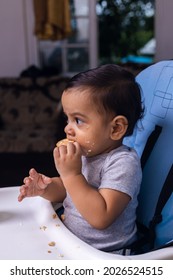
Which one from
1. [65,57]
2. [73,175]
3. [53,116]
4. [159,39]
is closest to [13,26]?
[65,57]

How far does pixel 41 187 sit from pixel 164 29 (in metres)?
3.22

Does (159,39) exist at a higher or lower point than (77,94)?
lower

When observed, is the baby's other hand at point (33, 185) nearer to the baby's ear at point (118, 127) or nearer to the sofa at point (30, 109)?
the baby's ear at point (118, 127)

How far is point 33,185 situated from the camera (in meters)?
0.98

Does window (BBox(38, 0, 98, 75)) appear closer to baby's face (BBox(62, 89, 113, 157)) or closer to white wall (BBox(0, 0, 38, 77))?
white wall (BBox(0, 0, 38, 77))

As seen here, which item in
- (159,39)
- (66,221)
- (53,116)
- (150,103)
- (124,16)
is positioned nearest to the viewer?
(66,221)

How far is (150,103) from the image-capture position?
1.12m

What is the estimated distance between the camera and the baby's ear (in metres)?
0.89

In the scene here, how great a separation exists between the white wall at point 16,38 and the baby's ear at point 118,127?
3270 mm

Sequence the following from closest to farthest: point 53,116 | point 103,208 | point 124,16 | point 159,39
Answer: point 103,208
point 53,116
point 159,39
point 124,16

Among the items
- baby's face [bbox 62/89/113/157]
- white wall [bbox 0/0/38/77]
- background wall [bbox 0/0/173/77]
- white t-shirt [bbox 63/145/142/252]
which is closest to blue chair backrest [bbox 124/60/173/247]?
white t-shirt [bbox 63/145/142/252]

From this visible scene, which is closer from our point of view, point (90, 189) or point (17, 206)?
point (90, 189)

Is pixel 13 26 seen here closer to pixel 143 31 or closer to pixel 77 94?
pixel 143 31

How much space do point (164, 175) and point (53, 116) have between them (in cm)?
255
